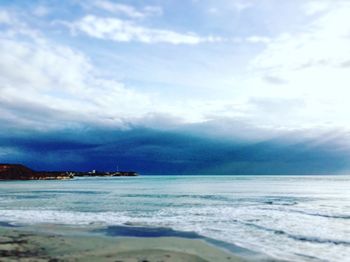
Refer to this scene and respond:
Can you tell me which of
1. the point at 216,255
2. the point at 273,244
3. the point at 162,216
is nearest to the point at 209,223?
the point at 162,216

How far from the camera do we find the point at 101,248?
1792 centimetres

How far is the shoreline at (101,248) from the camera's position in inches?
626

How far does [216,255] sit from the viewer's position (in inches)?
658

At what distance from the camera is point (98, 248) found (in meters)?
17.9

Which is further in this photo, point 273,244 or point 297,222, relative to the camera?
point 297,222

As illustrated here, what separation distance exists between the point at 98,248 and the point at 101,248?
14cm

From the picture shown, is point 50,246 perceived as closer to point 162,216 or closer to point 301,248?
point 301,248

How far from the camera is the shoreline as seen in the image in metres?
15.9

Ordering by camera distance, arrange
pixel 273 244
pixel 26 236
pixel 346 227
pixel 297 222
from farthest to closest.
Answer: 1. pixel 297 222
2. pixel 346 227
3. pixel 26 236
4. pixel 273 244

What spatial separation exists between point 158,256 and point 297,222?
639 inches

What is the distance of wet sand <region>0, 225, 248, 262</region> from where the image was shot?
15.8 m

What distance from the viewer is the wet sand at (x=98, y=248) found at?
624 inches

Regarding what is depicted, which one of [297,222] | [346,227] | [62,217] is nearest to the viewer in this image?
[346,227]

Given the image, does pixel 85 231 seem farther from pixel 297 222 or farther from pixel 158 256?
pixel 297 222
